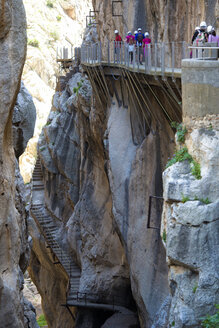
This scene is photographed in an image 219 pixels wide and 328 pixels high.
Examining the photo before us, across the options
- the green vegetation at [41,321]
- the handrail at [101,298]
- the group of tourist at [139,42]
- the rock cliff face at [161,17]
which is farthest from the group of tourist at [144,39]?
the green vegetation at [41,321]

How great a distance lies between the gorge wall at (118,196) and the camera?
1355 centimetres

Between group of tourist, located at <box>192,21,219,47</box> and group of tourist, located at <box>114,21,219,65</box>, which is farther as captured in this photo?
group of tourist, located at <box>114,21,219,65</box>

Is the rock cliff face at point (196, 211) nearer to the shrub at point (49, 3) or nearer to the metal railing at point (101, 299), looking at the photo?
the metal railing at point (101, 299)

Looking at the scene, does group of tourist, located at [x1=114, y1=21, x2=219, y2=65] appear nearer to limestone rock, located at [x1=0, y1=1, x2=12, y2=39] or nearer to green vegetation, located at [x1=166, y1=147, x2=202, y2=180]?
green vegetation, located at [x1=166, y1=147, x2=202, y2=180]

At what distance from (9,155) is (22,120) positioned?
6.04 metres

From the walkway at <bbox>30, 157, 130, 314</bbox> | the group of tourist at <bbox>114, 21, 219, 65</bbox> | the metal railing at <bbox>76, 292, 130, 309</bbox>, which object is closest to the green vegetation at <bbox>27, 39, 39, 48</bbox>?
the walkway at <bbox>30, 157, 130, 314</bbox>

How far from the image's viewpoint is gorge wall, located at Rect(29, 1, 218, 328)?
13.6 meters

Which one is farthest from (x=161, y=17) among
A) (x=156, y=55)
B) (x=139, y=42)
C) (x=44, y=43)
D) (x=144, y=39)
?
(x=44, y=43)

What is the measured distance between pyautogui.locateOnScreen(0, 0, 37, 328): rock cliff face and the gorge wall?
3.66 m

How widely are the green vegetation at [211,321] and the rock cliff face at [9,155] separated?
184 inches

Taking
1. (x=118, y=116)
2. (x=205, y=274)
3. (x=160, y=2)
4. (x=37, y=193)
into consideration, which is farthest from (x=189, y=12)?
(x=37, y=193)

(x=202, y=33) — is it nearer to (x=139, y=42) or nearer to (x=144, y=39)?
(x=144, y=39)

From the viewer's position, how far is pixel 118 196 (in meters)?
22.1

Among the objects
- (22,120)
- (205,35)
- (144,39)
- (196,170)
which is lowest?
(196,170)
